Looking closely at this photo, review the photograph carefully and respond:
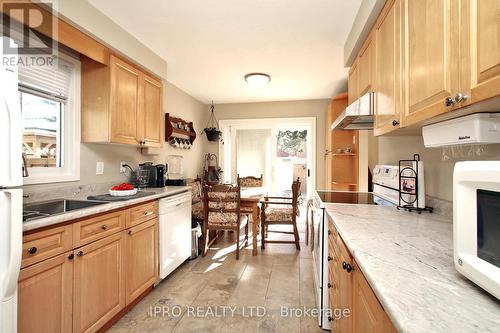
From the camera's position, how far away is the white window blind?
1739 mm

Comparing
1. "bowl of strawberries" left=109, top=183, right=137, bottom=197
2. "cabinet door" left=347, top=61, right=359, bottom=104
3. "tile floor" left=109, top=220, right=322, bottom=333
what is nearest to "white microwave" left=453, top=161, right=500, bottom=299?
"tile floor" left=109, top=220, right=322, bottom=333

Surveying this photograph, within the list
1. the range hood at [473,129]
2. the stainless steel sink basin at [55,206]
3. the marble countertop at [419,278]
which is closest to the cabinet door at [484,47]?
the range hood at [473,129]

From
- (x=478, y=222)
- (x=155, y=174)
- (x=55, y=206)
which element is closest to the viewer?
(x=478, y=222)

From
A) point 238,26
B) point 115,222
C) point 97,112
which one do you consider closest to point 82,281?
point 115,222

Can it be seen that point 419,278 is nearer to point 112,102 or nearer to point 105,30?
point 112,102

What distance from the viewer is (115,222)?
1761mm

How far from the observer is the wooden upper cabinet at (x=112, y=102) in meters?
2.08

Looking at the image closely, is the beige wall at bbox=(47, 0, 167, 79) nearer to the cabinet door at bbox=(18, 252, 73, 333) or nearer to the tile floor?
the cabinet door at bbox=(18, 252, 73, 333)

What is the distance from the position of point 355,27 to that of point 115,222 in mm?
2493

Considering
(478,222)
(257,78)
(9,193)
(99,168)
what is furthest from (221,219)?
(478,222)

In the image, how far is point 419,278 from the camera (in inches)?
26.0

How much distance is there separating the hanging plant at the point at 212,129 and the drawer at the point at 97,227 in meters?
2.85

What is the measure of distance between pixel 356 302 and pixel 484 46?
98 cm

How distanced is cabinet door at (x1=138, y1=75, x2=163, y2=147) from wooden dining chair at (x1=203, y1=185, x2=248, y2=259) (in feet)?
2.89
